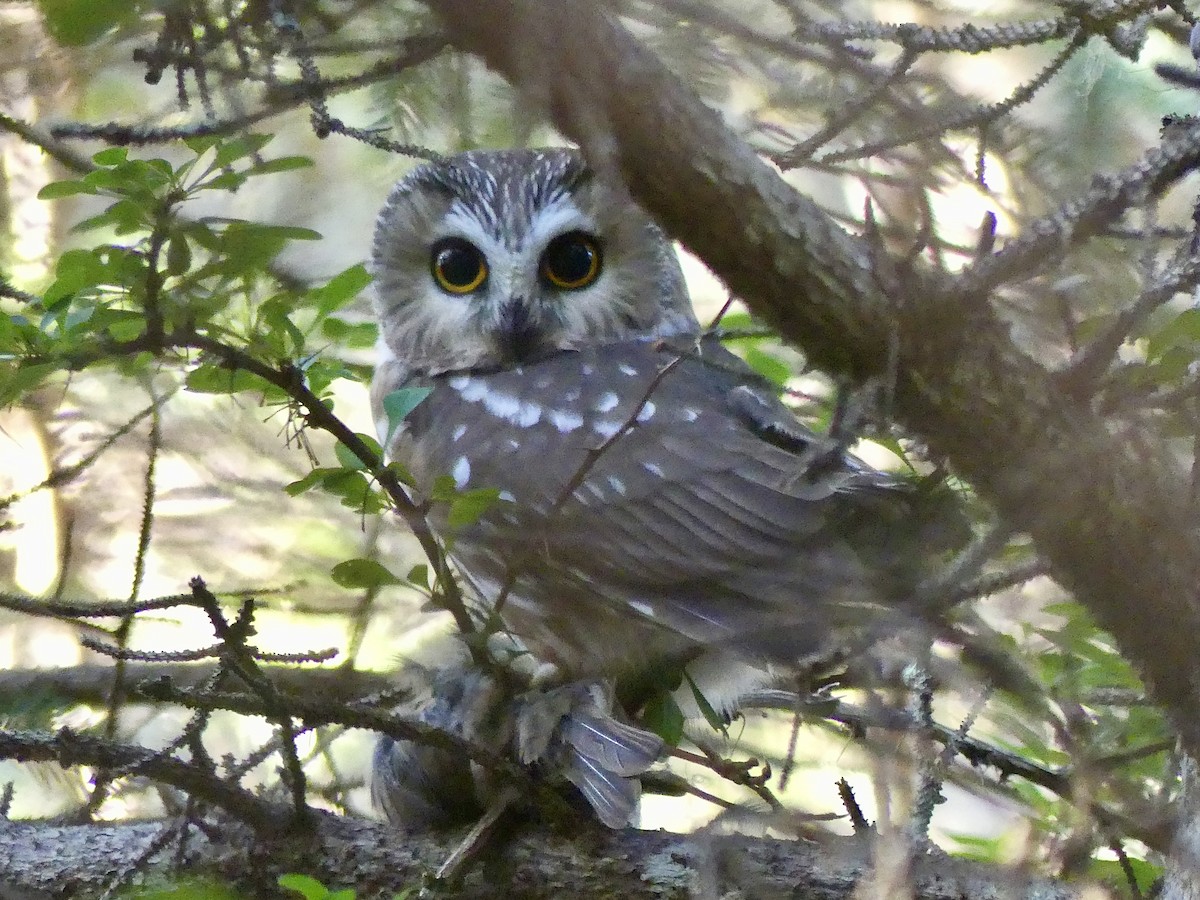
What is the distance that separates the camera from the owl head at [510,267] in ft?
6.96

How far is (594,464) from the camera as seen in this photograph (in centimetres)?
153

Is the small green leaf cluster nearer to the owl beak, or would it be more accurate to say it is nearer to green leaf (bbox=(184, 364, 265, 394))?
green leaf (bbox=(184, 364, 265, 394))

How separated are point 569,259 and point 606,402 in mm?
472

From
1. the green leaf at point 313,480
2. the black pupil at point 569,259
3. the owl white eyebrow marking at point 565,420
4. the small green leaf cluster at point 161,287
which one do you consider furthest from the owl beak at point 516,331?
the green leaf at point 313,480

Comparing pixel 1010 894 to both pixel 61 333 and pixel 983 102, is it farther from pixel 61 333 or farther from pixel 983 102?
pixel 61 333

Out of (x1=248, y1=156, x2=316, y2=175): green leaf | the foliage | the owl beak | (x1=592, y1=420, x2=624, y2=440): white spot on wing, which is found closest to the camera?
the foliage

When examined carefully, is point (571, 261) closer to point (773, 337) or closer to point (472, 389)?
point (472, 389)

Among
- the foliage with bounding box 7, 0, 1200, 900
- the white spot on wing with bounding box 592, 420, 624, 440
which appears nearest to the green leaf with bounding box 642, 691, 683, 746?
the foliage with bounding box 7, 0, 1200, 900

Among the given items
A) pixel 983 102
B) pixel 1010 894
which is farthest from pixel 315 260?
pixel 1010 894

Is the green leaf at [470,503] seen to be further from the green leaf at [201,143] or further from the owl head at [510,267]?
the owl head at [510,267]

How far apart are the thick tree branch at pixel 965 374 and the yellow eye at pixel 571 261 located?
82 centimetres

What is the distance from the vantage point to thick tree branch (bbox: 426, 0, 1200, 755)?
128cm

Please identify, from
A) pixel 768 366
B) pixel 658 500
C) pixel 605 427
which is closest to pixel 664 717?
pixel 658 500

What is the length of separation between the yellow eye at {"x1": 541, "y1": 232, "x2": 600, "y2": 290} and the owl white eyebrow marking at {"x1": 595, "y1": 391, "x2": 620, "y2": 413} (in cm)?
40
